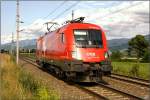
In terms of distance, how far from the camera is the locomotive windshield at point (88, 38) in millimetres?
17672

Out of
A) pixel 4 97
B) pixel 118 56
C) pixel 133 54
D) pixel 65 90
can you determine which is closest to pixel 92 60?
pixel 65 90

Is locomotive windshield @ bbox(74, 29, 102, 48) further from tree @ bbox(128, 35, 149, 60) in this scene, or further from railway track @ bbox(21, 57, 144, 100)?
tree @ bbox(128, 35, 149, 60)

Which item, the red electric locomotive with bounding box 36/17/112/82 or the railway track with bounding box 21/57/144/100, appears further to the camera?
the red electric locomotive with bounding box 36/17/112/82

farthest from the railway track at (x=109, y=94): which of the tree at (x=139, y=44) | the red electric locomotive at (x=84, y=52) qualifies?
the tree at (x=139, y=44)

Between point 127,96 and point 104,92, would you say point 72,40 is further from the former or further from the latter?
point 127,96

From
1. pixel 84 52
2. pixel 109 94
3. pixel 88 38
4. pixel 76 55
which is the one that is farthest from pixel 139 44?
pixel 109 94

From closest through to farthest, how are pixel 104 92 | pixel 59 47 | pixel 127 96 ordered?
pixel 127 96 → pixel 104 92 → pixel 59 47

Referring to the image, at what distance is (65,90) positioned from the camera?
632 inches

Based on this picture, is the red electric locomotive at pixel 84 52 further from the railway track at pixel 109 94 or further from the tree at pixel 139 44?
the tree at pixel 139 44

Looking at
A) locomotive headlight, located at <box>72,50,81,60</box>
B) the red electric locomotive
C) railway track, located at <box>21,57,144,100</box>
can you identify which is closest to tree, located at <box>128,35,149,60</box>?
the red electric locomotive

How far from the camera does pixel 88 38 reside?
17922 millimetres

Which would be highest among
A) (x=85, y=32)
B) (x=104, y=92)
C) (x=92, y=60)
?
(x=85, y=32)

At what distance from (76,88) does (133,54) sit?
3718 inches

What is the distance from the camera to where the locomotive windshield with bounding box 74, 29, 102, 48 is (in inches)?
696
